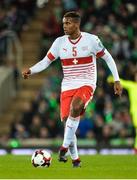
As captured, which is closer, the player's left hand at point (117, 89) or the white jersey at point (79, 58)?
the player's left hand at point (117, 89)

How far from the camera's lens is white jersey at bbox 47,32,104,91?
14125 mm

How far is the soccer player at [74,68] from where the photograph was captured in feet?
46.0

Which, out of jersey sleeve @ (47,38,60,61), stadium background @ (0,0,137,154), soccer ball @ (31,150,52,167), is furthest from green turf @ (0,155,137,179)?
stadium background @ (0,0,137,154)

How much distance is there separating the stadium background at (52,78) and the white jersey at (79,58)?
23.6 feet

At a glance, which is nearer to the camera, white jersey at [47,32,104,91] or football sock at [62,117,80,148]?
football sock at [62,117,80,148]

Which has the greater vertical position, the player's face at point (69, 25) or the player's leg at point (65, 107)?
the player's face at point (69, 25)

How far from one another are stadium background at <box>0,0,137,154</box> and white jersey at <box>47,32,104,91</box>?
719 centimetres

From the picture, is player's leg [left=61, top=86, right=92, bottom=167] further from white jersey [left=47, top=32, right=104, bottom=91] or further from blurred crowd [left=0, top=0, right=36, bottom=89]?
blurred crowd [left=0, top=0, right=36, bottom=89]

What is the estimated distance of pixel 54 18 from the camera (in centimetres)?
2695

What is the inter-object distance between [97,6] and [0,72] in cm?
344

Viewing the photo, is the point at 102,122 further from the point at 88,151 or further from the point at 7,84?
the point at 7,84

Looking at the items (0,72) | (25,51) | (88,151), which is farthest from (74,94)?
(25,51)

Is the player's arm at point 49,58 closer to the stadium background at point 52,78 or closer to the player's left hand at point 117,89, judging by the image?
the player's left hand at point 117,89

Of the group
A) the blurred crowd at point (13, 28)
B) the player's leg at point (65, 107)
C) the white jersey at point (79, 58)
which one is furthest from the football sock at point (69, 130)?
the blurred crowd at point (13, 28)
